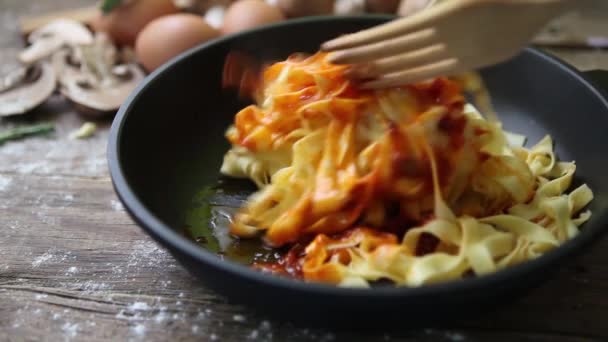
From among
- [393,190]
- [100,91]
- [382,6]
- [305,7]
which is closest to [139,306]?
[393,190]

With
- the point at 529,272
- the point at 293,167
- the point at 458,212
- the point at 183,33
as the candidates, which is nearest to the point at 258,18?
the point at 183,33

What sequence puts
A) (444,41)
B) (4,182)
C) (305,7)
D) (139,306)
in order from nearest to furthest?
(444,41) → (139,306) → (4,182) → (305,7)

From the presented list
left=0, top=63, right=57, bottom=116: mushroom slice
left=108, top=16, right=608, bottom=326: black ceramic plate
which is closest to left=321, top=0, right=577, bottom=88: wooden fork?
left=108, top=16, right=608, bottom=326: black ceramic plate

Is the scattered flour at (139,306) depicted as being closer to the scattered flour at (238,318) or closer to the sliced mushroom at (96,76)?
the scattered flour at (238,318)

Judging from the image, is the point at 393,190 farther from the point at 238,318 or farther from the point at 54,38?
the point at 54,38

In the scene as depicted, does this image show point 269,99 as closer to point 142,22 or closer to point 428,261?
point 428,261

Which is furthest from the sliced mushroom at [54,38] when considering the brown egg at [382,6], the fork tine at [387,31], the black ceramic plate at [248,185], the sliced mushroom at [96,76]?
the fork tine at [387,31]

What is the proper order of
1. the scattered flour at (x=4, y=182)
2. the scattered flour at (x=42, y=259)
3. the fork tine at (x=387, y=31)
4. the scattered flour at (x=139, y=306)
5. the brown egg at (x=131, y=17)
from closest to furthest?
1. the fork tine at (x=387, y=31)
2. the scattered flour at (x=139, y=306)
3. the scattered flour at (x=42, y=259)
4. the scattered flour at (x=4, y=182)
5. the brown egg at (x=131, y=17)
